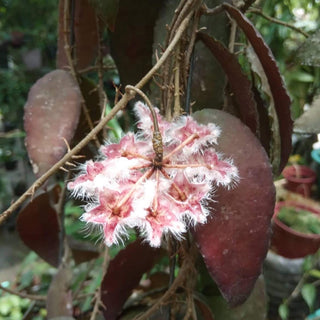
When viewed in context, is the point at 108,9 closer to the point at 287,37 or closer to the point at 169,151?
the point at 169,151

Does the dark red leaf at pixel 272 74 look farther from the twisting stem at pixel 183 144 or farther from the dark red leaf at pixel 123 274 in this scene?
the dark red leaf at pixel 123 274

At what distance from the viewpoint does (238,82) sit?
41 centimetres

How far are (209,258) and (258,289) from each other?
0.67 ft

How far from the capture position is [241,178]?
355mm

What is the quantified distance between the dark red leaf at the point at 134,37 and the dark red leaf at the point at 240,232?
0.75 ft

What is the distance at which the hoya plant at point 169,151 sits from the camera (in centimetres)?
32

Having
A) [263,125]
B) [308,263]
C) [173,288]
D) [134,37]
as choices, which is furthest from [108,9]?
[308,263]

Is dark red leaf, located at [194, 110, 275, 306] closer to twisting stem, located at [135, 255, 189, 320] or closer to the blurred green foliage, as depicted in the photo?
twisting stem, located at [135, 255, 189, 320]

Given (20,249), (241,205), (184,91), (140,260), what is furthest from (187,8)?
(20,249)

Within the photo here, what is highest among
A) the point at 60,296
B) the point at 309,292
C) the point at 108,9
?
the point at 108,9

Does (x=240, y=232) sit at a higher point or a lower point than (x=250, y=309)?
higher

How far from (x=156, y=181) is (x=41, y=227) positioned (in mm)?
297

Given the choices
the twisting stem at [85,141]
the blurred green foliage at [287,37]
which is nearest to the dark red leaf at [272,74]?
the twisting stem at [85,141]

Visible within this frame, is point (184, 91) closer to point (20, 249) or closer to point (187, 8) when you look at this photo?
point (187, 8)
